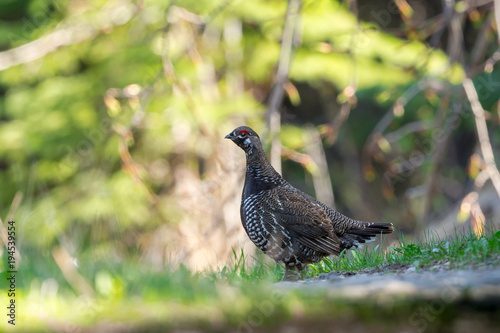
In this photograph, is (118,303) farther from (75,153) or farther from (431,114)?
(431,114)

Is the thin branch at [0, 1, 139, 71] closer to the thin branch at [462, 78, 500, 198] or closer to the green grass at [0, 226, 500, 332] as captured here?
the thin branch at [462, 78, 500, 198]

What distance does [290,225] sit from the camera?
20.6ft

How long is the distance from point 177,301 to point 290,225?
2.53 metres

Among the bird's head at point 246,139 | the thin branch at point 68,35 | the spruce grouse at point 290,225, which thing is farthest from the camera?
the thin branch at point 68,35

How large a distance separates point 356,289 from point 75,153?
10637mm

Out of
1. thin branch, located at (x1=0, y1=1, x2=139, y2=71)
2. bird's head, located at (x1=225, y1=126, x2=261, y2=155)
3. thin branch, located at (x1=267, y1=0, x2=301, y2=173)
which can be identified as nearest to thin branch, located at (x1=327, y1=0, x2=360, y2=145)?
thin branch, located at (x1=267, y1=0, x2=301, y2=173)

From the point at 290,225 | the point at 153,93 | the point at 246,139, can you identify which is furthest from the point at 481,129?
the point at 153,93

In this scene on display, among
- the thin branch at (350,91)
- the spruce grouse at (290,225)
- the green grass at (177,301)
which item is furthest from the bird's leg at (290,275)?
the thin branch at (350,91)

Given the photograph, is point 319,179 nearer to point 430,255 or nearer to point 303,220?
point 303,220

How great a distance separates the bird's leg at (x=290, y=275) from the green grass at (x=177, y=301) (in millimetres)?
605

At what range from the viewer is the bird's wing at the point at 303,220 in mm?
6250

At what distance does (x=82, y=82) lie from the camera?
Result: 13562 mm

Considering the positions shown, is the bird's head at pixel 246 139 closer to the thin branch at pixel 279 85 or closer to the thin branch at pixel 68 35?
the thin branch at pixel 279 85

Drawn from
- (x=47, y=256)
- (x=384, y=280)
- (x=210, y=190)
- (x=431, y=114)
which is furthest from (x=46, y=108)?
(x=384, y=280)
